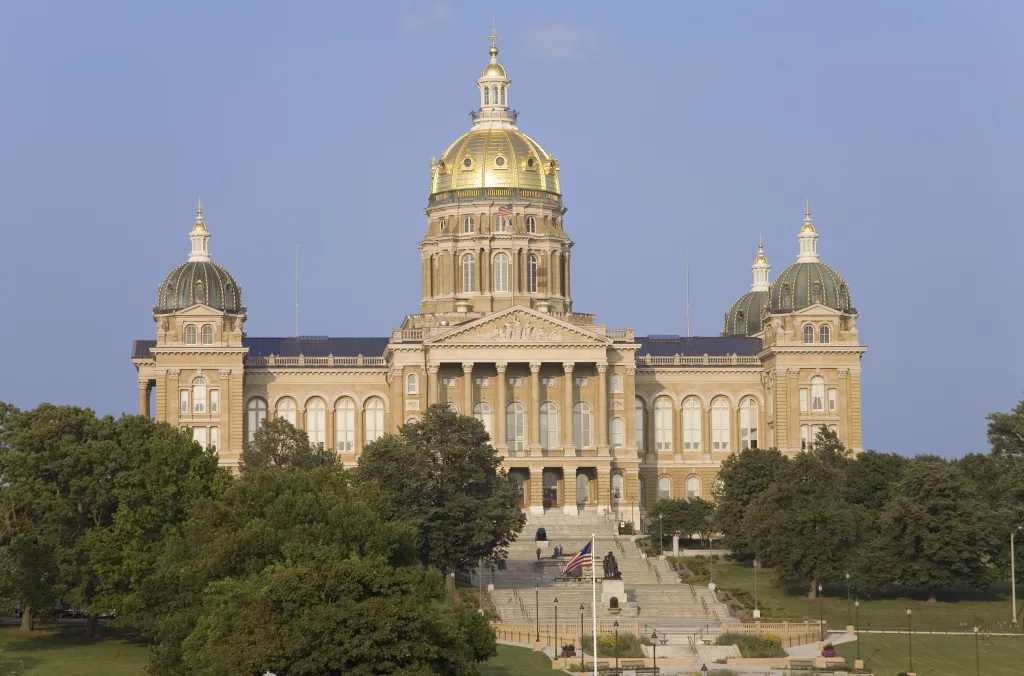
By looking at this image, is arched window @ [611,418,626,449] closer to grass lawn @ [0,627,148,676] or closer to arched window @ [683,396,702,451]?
arched window @ [683,396,702,451]

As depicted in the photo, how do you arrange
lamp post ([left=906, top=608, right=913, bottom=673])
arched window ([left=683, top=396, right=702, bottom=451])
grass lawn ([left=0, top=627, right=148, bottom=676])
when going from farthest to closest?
arched window ([left=683, top=396, right=702, bottom=451]) → lamp post ([left=906, top=608, right=913, bottom=673]) → grass lawn ([left=0, top=627, right=148, bottom=676])

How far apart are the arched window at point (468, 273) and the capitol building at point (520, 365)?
0.70 feet

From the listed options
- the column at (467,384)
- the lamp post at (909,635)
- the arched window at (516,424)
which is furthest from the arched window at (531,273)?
the lamp post at (909,635)

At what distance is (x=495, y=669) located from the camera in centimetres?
11544

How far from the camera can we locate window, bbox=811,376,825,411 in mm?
180625

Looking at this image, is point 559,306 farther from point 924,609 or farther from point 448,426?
point 924,609

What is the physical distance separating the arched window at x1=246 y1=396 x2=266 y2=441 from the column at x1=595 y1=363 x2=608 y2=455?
932 inches

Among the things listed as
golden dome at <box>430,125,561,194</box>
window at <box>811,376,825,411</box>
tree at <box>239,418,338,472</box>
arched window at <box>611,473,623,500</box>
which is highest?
golden dome at <box>430,125,561,194</box>

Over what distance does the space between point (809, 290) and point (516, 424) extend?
891 inches

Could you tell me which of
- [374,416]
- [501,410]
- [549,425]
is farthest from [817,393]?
[374,416]

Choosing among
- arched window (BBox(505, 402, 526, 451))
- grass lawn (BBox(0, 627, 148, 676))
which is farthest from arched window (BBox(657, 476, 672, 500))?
grass lawn (BBox(0, 627, 148, 676))

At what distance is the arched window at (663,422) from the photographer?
7323 inches

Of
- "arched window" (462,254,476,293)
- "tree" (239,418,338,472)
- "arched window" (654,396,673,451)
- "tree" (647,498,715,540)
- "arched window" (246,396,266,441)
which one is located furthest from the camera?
"arched window" (654,396,673,451)

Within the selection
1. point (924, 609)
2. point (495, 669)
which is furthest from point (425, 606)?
point (924, 609)
